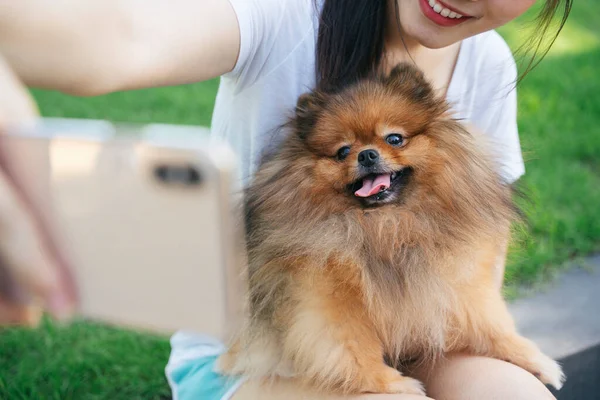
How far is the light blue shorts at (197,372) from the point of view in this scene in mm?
1499

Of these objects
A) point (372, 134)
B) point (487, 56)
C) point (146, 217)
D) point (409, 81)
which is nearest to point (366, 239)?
point (372, 134)

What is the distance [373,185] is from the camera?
52.4 inches

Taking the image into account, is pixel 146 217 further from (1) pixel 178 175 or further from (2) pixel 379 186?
(2) pixel 379 186

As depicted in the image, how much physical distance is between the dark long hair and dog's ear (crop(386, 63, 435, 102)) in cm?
9

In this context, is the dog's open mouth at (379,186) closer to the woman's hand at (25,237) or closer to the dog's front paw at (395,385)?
the dog's front paw at (395,385)

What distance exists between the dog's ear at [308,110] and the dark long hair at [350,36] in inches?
2.2

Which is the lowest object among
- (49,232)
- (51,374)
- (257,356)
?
(51,374)

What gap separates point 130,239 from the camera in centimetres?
59

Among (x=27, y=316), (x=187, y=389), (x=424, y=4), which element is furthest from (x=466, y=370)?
(x=27, y=316)

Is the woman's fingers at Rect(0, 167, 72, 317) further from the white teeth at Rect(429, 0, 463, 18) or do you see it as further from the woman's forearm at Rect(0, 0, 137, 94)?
the white teeth at Rect(429, 0, 463, 18)

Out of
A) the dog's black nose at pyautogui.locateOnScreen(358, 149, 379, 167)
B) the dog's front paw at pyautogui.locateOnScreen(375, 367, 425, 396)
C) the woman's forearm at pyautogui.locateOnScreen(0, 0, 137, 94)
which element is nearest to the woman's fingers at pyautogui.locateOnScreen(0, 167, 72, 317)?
the woman's forearm at pyautogui.locateOnScreen(0, 0, 137, 94)

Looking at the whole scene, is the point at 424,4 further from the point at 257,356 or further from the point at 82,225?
the point at 82,225

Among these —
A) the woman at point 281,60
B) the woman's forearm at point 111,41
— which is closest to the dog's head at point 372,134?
the woman at point 281,60

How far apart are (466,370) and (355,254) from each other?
15.7 inches
